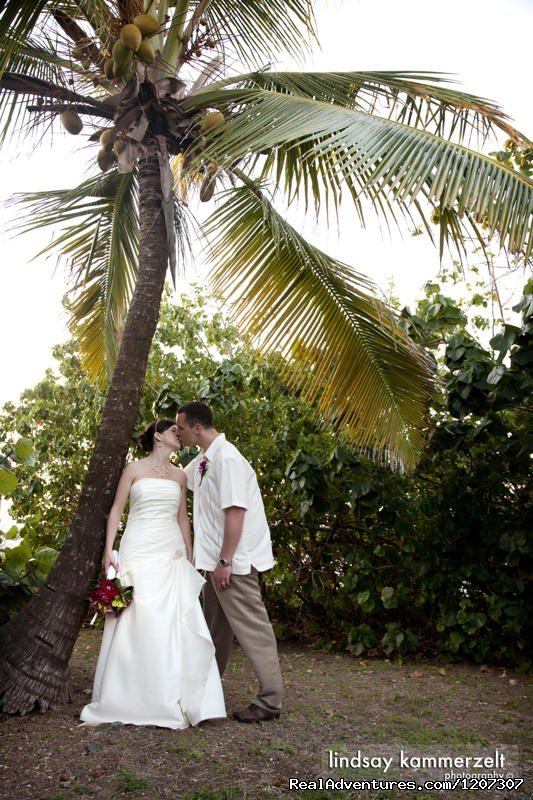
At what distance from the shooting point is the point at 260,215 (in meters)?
6.29

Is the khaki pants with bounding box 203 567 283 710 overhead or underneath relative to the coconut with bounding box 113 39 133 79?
underneath

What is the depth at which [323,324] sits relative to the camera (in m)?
6.37

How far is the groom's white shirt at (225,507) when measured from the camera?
15.9 ft

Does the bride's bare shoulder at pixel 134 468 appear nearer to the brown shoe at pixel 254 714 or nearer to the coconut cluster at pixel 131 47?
the brown shoe at pixel 254 714

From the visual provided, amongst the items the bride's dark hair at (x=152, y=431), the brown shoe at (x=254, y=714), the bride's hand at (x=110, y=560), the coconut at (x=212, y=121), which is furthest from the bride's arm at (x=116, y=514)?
the coconut at (x=212, y=121)

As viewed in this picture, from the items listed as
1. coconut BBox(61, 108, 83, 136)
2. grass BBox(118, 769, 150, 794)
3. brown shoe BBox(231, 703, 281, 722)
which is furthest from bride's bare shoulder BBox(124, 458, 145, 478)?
coconut BBox(61, 108, 83, 136)

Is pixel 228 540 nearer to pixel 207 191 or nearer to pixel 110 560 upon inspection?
pixel 110 560

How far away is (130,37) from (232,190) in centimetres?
152

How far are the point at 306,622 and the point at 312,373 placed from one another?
3.14 meters

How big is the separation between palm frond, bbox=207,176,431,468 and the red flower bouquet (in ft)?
7.98

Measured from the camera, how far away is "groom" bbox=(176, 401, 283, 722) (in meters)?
4.70

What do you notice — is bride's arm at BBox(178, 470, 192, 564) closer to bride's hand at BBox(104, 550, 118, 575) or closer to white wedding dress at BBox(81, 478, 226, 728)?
white wedding dress at BBox(81, 478, 226, 728)

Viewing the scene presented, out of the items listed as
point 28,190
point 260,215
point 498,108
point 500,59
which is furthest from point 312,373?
point 500,59

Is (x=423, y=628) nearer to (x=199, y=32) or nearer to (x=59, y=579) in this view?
(x=59, y=579)
